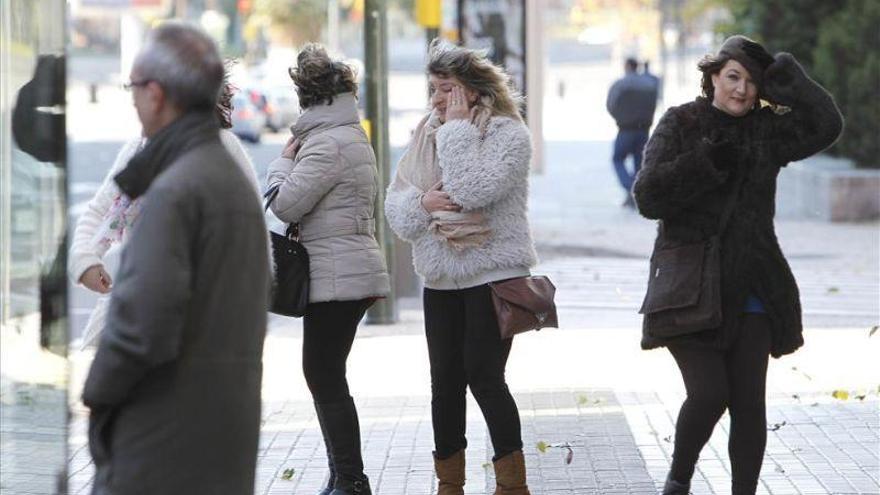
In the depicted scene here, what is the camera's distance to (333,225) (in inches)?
257

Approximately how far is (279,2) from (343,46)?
1335 centimetres

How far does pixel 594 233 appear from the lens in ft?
60.7

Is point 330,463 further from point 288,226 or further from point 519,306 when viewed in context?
point 519,306

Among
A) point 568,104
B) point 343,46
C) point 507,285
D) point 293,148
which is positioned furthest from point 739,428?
point 343,46

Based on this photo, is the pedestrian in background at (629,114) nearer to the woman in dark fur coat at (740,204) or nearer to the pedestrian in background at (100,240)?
the woman in dark fur coat at (740,204)

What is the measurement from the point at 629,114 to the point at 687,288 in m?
16.3

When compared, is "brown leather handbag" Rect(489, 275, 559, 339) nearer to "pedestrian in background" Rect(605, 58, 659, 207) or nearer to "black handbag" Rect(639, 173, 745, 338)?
"black handbag" Rect(639, 173, 745, 338)

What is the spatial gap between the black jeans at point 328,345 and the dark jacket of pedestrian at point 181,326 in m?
2.58

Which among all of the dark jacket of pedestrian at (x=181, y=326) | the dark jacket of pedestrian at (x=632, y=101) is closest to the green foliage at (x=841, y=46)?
the dark jacket of pedestrian at (x=632, y=101)

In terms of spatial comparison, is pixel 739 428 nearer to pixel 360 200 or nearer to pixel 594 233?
pixel 360 200

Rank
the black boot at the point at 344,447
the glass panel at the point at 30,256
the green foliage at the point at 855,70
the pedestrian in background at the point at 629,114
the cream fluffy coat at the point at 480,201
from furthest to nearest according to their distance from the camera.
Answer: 1. the pedestrian in background at the point at 629,114
2. the green foliage at the point at 855,70
3. the black boot at the point at 344,447
4. the cream fluffy coat at the point at 480,201
5. the glass panel at the point at 30,256

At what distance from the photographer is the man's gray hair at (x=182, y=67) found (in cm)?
380

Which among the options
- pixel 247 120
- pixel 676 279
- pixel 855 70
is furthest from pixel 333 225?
pixel 247 120

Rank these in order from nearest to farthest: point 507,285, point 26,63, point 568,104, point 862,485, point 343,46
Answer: point 26,63
point 507,285
point 862,485
point 568,104
point 343,46
